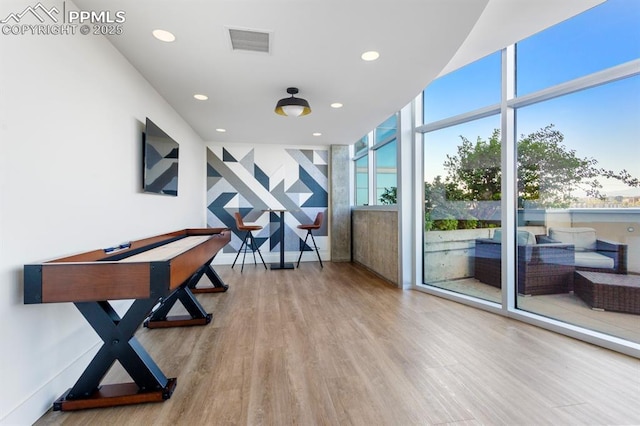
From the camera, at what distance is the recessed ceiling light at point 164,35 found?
2.23 metres

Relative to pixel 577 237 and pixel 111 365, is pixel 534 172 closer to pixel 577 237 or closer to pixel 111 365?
pixel 577 237

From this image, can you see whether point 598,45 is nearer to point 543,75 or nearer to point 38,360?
point 543,75

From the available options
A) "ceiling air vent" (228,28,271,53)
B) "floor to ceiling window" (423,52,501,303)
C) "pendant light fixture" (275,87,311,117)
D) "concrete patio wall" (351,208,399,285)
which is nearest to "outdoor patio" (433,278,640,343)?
"floor to ceiling window" (423,52,501,303)

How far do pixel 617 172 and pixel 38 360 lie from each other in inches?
170

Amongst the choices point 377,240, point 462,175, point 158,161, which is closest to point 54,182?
point 158,161

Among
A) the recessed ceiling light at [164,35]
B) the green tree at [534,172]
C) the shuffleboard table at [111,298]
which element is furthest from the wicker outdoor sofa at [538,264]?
the recessed ceiling light at [164,35]

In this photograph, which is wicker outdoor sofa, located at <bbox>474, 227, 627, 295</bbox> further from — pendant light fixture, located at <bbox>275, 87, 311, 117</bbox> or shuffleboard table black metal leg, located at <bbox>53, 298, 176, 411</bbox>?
shuffleboard table black metal leg, located at <bbox>53, 298, 176, 411</bbox>

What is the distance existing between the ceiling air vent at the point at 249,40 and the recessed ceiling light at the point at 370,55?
846 mm

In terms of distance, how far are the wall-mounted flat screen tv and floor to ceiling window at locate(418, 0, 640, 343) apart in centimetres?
350

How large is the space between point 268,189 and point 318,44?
410cm

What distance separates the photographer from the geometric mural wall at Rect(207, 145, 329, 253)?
607cm

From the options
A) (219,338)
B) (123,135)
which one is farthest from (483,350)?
(123,135)

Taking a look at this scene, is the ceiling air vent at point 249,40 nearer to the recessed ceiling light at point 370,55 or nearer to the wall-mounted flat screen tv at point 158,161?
the recessed ceiling light at point 370,55

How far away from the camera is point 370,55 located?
2.57m
